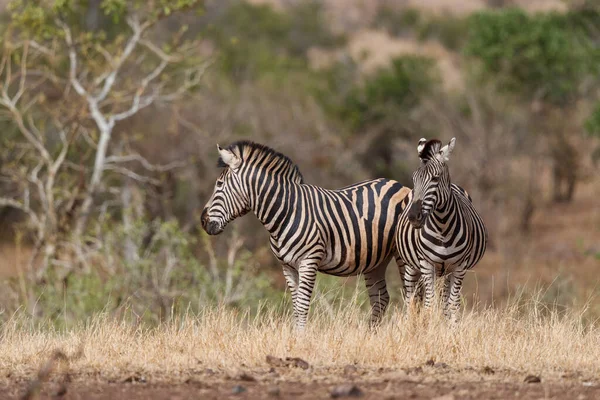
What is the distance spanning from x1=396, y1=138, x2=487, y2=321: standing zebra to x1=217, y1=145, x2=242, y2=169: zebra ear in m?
1.63

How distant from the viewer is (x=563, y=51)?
97.6ft

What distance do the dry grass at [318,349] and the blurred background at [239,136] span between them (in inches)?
252

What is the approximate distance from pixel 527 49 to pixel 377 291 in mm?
21833

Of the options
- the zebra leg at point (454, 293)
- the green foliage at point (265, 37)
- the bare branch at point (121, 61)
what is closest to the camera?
the zebra leg at point (454, 293)

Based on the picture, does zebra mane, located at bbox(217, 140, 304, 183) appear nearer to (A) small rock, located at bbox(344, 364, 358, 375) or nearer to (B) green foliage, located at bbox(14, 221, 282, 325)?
(A) small rock, located at bbox(344, 364, 358, 375)

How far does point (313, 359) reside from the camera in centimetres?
755

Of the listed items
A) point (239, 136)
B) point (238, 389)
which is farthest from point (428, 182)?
point (239, 136)

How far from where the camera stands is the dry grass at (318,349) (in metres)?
7.40

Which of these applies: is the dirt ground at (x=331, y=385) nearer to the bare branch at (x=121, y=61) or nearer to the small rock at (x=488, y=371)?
the small rock at (x=488, y=371)

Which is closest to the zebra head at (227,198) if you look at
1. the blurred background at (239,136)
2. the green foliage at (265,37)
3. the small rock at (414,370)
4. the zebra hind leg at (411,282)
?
the zebra hind leg at (411,282)

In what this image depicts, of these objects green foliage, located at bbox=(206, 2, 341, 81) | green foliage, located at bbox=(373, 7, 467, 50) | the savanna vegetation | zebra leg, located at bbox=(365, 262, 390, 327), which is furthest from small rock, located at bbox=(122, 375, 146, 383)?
green foliage, located at bbox=(373, 7, 467, 50)

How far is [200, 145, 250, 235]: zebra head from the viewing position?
9258 mm

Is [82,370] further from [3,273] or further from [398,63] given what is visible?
[398,63]

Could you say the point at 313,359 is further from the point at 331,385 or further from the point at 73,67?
the point at 73,67
